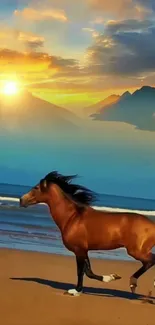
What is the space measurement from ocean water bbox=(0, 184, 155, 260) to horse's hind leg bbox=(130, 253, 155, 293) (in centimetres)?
9

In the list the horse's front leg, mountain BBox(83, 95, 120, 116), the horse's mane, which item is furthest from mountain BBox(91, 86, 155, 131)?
the horse's front leg

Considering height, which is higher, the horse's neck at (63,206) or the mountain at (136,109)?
the mountain at (136,109)

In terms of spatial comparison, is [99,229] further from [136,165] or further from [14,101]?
[14,101]

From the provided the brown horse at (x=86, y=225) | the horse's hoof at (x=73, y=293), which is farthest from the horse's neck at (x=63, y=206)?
the horse's hoof at (x=73, y=293)

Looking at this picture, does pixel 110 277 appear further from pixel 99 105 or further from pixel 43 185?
pixel 99 105

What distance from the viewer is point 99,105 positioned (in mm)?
1188

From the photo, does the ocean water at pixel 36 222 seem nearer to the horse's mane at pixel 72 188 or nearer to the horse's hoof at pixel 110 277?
Result: the horse's mane at pixel 72 188

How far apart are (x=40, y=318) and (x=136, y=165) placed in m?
0.32

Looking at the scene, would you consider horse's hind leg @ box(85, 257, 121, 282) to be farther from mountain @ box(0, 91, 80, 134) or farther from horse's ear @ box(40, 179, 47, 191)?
mountain @ box(0, 91, 80, 134)

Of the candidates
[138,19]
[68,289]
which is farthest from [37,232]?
[138,19]

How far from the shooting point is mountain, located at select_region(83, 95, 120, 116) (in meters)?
1.18

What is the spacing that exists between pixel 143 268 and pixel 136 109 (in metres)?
0.29

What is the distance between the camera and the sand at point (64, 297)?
3.62 ft

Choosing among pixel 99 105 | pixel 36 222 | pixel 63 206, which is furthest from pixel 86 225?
pixel 36 222
